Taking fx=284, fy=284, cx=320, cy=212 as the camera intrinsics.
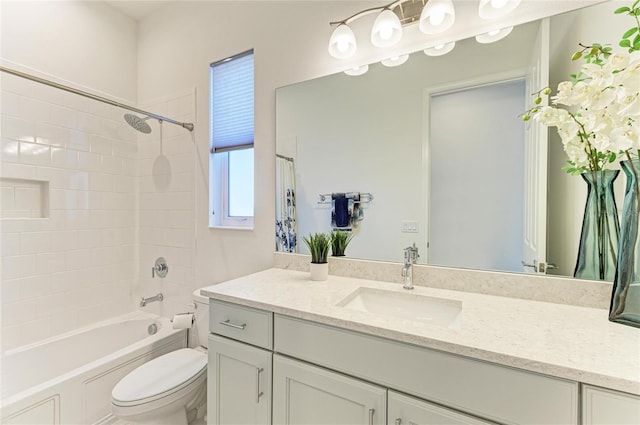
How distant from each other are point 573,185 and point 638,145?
0.31 metres

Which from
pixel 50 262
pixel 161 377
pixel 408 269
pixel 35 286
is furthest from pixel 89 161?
pixel 408 269

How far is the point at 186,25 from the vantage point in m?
2.03

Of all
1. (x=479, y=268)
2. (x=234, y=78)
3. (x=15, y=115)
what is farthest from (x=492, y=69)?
(x=15, y=115)

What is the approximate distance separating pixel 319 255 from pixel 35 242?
5.96ft

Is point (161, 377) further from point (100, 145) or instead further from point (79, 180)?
point (100, 145)

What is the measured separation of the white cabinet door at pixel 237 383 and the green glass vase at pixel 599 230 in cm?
116

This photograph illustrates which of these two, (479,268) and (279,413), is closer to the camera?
(279,413)

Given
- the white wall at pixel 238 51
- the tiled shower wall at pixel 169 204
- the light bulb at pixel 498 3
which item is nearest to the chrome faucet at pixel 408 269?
the white wall at pixel 238 51

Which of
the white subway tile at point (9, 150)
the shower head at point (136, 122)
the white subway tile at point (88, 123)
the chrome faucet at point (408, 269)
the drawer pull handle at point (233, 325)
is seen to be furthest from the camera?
the white subway tile at point (88, 123)

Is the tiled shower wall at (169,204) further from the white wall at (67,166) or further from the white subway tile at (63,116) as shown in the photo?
the white subway tile at (63,116)

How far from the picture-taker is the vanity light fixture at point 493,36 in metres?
1.11

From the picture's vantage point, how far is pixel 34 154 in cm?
177

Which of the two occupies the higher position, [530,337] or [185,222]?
[185,222]

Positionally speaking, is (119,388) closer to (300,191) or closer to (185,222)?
(185,222)
